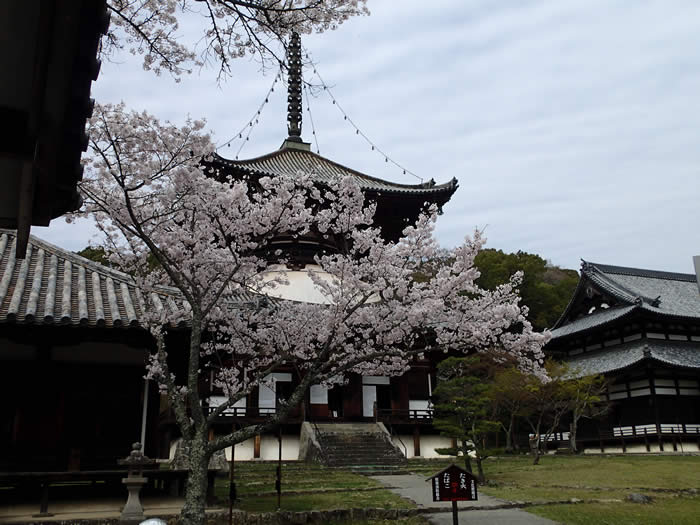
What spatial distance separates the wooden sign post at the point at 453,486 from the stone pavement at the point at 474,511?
6.49 ft

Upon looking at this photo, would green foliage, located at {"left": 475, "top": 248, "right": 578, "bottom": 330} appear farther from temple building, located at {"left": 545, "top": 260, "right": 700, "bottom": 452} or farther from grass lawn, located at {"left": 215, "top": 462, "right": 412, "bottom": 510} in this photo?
grass lawn, located at {"left": 215, "top": 462, "right": 412, "bottom": 510}

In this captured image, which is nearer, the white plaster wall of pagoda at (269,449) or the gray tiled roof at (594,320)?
the white plaster wall of pagoda at (269,449)

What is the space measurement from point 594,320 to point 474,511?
24855 millimetres

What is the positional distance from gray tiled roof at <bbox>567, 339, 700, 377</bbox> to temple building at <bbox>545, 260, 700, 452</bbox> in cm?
5

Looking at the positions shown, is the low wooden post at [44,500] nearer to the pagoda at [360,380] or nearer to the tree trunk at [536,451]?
the pagoda at [360,380]

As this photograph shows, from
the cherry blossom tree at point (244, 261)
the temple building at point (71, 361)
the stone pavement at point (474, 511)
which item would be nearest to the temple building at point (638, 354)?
the stone pavement at point (474, 511)

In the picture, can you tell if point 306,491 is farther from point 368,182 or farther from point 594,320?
point 594,320

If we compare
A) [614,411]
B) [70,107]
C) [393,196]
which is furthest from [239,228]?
[614,411]

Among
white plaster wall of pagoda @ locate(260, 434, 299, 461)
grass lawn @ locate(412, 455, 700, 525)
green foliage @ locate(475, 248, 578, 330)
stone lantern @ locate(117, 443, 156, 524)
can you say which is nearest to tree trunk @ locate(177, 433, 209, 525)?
stone lantern @ locate(117, 443, 156, 524)

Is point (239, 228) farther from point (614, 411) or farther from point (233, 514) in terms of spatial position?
point (614, 411)

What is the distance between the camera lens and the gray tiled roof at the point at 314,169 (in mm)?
23984

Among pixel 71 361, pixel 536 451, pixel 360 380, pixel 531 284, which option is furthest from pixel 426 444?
pixel 531 284

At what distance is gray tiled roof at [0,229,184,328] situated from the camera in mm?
9641

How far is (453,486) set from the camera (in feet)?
28.1
